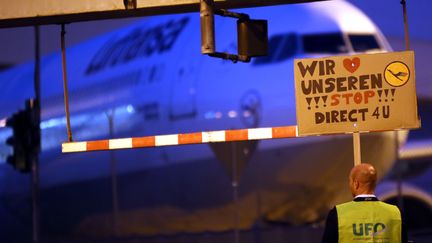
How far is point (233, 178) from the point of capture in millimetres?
17047

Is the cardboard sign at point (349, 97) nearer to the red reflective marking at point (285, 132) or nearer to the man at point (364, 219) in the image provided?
the red reflective marking at point (285, 132)

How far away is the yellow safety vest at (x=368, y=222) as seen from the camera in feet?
19.3

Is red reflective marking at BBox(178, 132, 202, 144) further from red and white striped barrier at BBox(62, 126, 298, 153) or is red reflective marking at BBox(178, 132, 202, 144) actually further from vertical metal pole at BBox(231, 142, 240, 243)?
vertical metal pole at BBox(231, 142, 240, 243)

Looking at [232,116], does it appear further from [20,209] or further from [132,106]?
[20,209]

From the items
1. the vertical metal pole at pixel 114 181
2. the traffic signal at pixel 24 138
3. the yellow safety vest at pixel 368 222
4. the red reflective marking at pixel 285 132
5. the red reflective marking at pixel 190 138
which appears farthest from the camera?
the traffic signal at pixel 24 138

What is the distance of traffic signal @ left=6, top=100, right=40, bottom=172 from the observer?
19609mm

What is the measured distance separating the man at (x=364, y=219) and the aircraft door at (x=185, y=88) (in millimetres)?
11519

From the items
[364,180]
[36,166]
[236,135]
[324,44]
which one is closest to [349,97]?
[236,135]

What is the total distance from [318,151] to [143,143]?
7.23 meters

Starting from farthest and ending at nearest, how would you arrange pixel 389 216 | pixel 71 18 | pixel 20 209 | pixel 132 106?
1. pixel 20 209
2. pixel 132 106
3. pixel 71 18
4. pixel 389 216

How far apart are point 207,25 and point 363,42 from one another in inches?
305

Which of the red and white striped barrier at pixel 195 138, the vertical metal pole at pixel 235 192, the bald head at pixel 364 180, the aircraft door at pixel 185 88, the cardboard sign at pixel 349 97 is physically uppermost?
the aircraft door at pixel 185 88

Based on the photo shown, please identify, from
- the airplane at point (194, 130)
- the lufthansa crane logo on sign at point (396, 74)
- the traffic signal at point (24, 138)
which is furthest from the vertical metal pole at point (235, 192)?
the lufthansa crane logo on sign at point (396, 74)

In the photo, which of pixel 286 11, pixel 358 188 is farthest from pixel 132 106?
pixel 358 188
